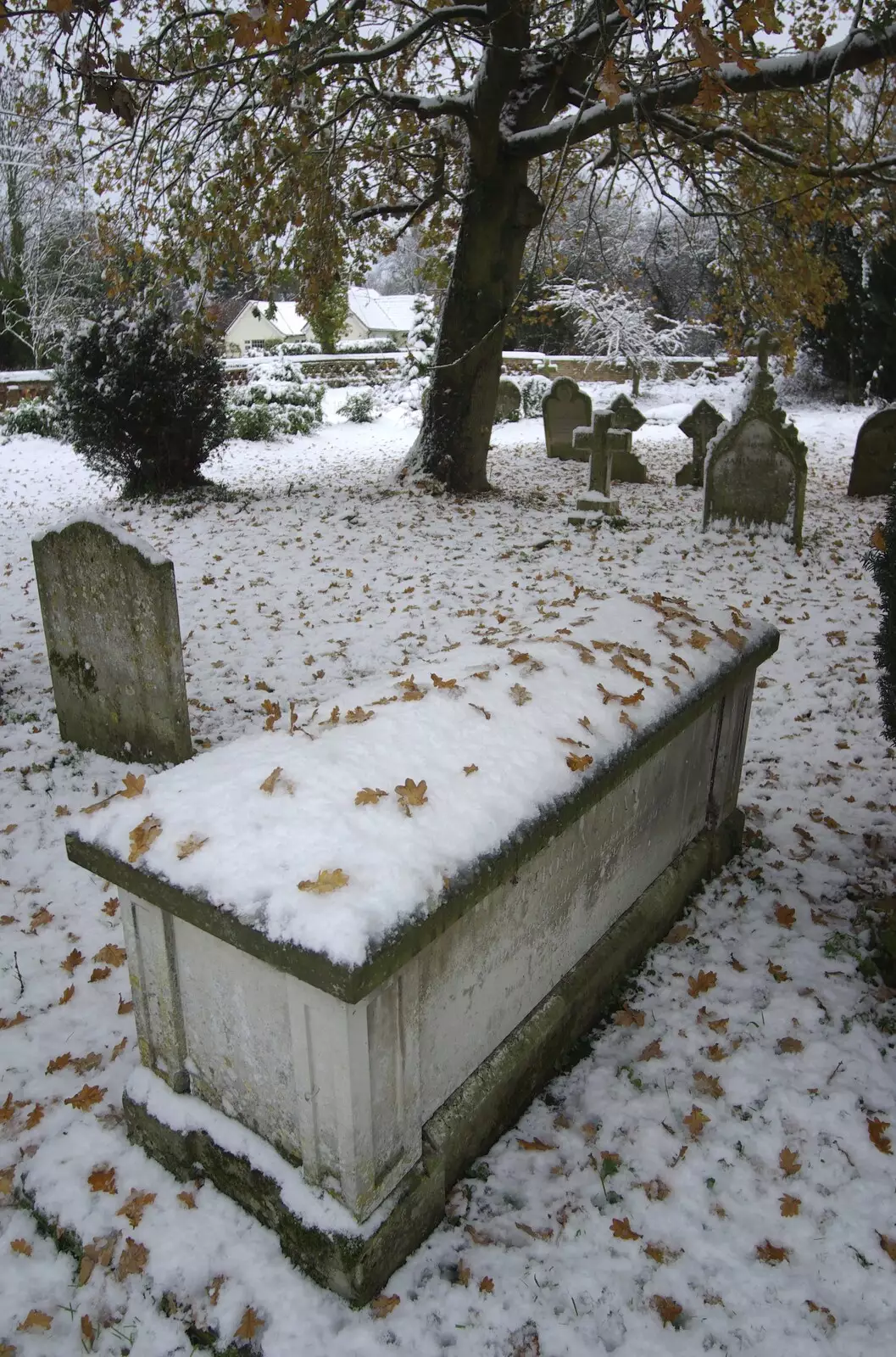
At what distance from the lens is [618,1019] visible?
3221 mm

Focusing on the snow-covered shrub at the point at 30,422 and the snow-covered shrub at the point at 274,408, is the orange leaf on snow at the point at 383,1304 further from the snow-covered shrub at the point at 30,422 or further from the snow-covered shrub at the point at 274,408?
the snow-covered shrub at the point at 30,422

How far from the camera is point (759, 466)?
8938 millimetres

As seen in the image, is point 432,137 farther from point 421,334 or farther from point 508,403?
point 421,334

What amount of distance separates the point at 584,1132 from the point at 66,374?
10.7 metres

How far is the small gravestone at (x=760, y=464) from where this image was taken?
872 centimetres

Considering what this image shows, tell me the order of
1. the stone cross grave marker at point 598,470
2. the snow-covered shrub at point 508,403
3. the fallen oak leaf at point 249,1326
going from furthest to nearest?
the snow-covered shrub at point 508,403, the stone cross grave marker at point 598,470, the fallen oak leaf at point 249,1326

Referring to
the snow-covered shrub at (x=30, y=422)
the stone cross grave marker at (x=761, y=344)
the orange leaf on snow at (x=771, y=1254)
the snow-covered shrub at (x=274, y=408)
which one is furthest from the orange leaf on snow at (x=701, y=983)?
the snow-covered shrub at (x=30, y=422)

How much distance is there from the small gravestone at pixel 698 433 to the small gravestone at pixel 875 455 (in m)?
1.97

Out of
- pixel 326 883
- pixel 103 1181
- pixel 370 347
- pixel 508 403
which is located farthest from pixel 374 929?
pixel 370 347

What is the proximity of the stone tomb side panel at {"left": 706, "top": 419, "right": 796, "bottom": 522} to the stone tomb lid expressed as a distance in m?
6.32

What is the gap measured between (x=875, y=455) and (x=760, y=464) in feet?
9.92

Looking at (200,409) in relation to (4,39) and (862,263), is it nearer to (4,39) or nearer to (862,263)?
(4,39)

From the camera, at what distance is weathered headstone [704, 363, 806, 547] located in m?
8.72

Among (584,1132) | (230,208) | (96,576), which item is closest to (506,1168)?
(584,1132)
